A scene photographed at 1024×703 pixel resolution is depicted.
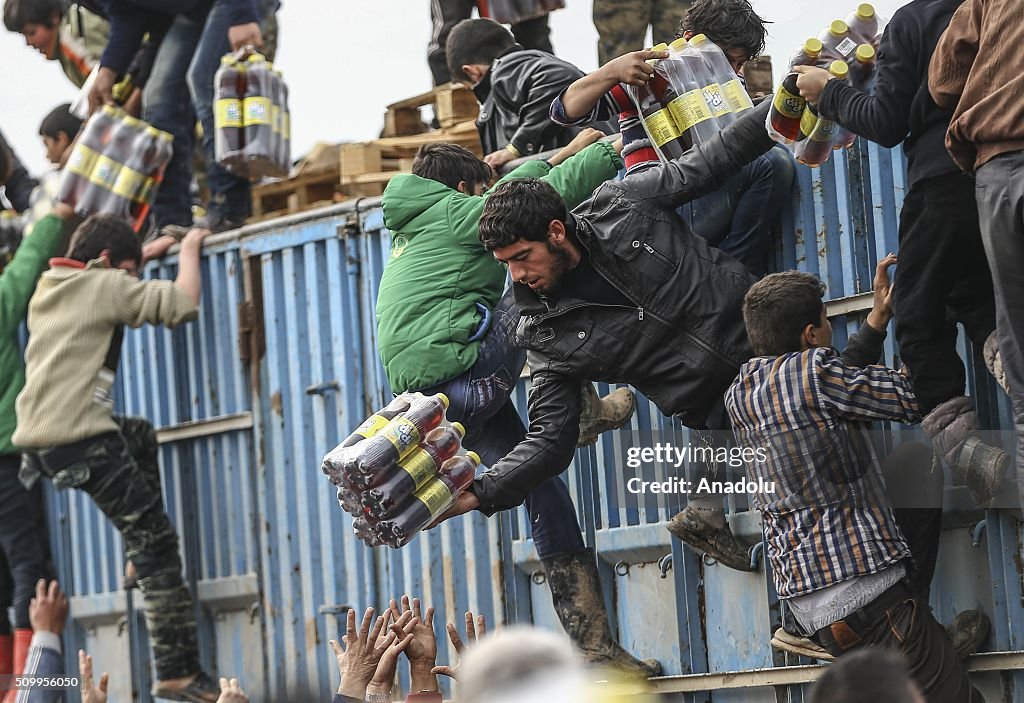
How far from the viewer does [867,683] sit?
3.41m

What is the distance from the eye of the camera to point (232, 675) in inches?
396

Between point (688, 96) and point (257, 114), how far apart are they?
156 inches

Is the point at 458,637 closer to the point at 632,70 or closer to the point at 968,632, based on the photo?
the point at 968,632

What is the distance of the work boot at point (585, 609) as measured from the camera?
25.3 ft

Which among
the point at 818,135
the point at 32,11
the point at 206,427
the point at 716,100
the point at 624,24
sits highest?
the point at 32,11

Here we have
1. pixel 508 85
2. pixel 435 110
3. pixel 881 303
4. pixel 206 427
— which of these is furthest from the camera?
pixel 435 110

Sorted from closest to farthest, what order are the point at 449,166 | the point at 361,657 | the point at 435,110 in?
the point at 361,657, the point at 449,166, the point at 435,110

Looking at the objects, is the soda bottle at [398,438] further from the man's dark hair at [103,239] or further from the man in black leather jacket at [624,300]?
the man's dark hair at [103,239]

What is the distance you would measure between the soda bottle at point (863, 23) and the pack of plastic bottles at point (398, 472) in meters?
2.11

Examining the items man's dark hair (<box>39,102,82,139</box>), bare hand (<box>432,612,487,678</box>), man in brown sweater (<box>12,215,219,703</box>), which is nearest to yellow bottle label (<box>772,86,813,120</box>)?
bare hand (<box>432,612,487,678</box>)

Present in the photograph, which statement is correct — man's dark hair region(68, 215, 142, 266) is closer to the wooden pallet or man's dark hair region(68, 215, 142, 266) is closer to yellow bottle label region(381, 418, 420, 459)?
the wooden pallet

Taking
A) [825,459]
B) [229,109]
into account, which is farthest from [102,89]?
[825,459]

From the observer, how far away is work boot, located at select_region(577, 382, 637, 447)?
766 centimetres

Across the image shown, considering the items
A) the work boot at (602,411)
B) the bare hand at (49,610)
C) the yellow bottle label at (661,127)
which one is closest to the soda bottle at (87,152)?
the bare hand at (49,610)
